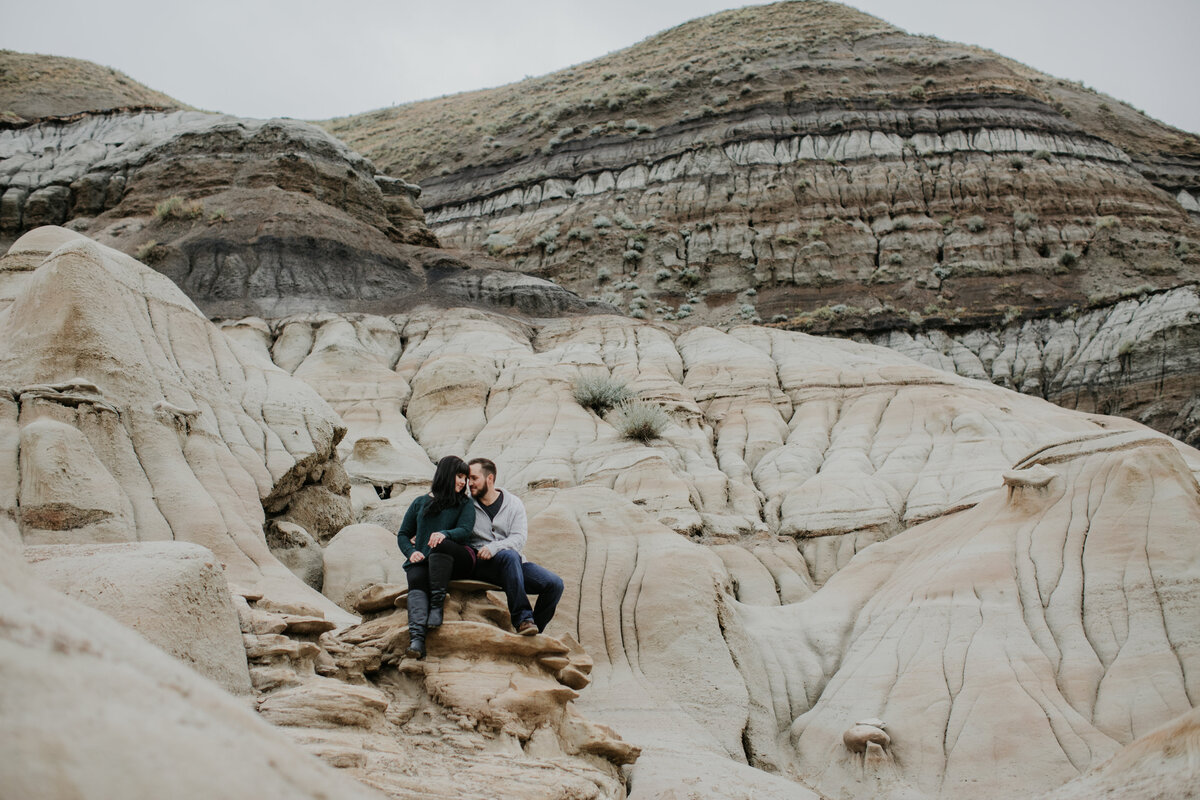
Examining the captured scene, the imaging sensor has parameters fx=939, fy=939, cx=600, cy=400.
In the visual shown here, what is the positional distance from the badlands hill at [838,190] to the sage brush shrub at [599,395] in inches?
668

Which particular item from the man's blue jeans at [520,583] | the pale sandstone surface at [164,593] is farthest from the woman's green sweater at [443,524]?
the pale sandstone surface at [164,593]

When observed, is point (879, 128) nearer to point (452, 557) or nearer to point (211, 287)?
point (211, 287)

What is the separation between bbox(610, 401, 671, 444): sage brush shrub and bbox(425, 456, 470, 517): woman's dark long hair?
13.2 metres

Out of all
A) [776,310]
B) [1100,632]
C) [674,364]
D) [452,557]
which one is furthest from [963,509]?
[776,310]

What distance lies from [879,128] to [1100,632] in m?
42.3

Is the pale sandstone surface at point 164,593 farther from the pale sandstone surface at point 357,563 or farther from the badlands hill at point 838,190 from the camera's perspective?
the badlands hill at point 838,190

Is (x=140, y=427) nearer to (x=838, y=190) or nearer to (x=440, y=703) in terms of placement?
(x=440, y=703)

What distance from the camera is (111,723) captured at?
6.39ft

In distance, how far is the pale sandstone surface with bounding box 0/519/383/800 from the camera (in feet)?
5.87

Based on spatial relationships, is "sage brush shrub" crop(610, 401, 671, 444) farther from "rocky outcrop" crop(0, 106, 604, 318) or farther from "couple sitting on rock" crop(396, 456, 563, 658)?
"couple sitting on rock" crop(396, 456, 563, 658)

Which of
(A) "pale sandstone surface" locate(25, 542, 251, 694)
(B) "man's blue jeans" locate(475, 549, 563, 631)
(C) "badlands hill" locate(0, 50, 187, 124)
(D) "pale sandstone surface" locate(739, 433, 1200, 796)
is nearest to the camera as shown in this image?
(A) "pale sandstone surface" locate(25, 542, 251, 694)

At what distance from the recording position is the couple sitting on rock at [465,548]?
7680 mm

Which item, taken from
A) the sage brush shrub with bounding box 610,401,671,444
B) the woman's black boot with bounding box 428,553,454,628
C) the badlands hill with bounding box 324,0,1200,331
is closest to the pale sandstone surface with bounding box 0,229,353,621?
the woman's black boot with bounding box 428,553,454,628

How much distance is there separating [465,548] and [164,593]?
2.67 m
